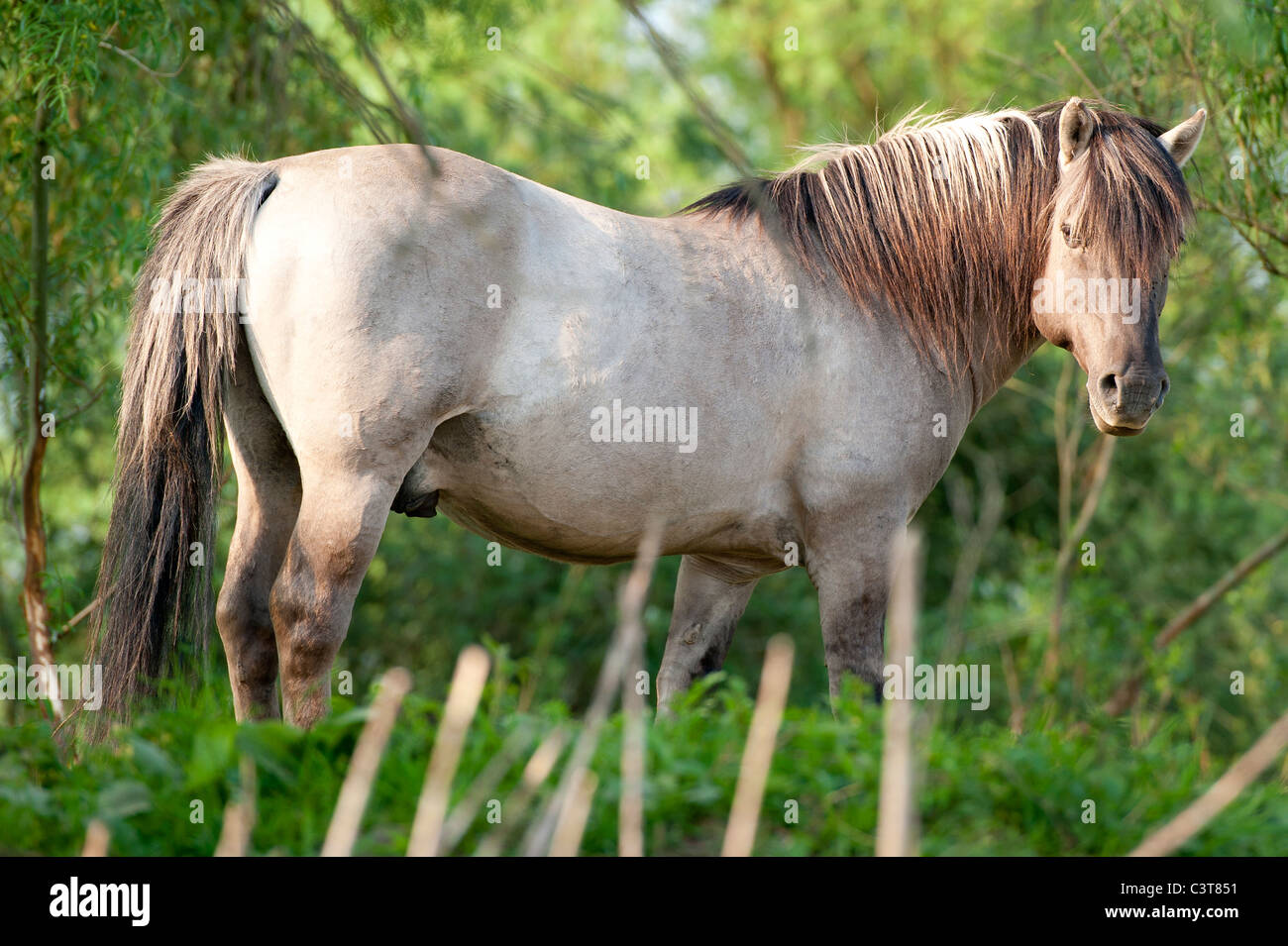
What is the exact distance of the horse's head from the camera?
14.4 feet

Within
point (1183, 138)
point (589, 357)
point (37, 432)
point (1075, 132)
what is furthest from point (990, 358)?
point (37, 432)

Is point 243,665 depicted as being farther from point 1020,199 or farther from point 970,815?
point 1020,199

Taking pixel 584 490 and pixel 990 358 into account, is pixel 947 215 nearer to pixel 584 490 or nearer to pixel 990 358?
pixel 990 358

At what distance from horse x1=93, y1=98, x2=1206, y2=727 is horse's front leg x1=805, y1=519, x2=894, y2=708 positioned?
13 mm

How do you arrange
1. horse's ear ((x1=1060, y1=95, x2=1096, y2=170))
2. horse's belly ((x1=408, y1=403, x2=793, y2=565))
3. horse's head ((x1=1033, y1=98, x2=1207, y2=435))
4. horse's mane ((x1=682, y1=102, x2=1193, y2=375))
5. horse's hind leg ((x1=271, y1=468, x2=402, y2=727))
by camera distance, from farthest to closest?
horse's mane ((x1=682, y1=102, x2=1193, y2=375))
horse's ear ((x1=1060, y1=95, x2=1096, y2=170))
horse's head ((x1=1033, y1=98, x2=1207, y2=435))
horse's belly ((x1=408, y1=403, x2=793, y2=565))
horse's hind leg ((x1=271, y1=468, x2=402, y2=727))

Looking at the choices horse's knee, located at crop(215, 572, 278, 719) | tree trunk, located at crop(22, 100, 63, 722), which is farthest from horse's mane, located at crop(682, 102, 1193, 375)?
tree trunk, located at crop(22, 100, 63, 722)

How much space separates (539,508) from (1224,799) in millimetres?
2539

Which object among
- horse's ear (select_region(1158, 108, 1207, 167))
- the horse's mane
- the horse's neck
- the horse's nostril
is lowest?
the horse's nostril

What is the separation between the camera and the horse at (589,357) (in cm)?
407

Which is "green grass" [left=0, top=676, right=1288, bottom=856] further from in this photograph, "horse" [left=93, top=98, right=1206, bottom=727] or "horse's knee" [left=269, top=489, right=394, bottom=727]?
"horse" [left=93, top=98, right=1206, bottom=727]

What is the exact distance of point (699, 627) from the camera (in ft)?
17.5

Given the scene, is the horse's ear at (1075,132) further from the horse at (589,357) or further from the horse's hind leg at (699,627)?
the horse's hind leg at (699,627)

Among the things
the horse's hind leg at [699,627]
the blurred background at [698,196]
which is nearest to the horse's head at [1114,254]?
the blurred background at [698,196]
